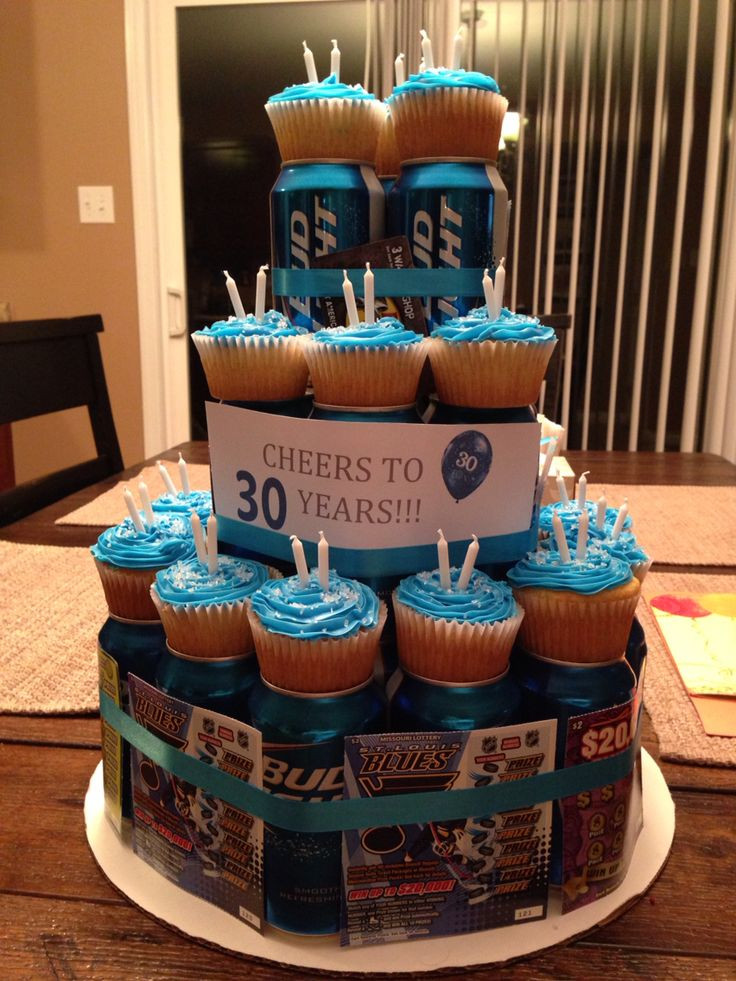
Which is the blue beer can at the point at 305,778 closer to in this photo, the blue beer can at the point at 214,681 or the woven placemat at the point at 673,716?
the blue beer can at the point at 214,681

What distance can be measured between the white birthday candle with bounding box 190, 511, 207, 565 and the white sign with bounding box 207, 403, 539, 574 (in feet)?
0.14

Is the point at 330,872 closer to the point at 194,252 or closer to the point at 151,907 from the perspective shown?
the point at 151,907

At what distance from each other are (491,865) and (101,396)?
165 centimetres

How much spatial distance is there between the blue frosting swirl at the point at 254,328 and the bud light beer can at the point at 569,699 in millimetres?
284

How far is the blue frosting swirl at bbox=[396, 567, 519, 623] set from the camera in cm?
52

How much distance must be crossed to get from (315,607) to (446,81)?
0.38 meters

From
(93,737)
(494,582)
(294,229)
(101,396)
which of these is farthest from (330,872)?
(101,396)

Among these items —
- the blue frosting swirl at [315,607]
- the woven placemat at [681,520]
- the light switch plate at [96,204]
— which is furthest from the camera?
the light switch plate at [96,204]

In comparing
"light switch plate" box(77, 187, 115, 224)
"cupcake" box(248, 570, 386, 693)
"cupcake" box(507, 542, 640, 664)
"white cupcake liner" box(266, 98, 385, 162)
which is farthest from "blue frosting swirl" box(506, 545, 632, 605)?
"light switch plate" box(77, 187, 115, 224)

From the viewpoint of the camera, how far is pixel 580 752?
21.1 inches

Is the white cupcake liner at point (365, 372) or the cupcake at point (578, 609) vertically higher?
the white cupcake liner at point (365, 372)

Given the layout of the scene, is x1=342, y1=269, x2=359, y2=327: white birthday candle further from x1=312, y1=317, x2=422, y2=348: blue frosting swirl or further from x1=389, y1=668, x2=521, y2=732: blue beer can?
x1=389, y1=668, x2=521, y2=732: blue beer can

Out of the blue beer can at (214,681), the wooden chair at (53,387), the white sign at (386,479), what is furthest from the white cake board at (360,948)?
the wooden chair at (53,387)

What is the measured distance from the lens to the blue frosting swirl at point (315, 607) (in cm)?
50
